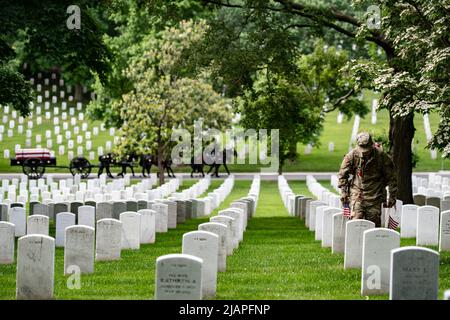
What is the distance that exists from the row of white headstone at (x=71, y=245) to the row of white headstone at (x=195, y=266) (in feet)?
5.77

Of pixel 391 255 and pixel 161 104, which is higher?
pixel 161 104

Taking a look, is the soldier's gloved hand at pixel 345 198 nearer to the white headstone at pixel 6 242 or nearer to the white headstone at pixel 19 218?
the white headstone at pixel 6 242

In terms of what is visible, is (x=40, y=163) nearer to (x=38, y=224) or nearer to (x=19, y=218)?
(x=19, y=218)

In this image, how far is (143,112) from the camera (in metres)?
42.3

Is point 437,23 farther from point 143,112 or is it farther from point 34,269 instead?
point 143,112

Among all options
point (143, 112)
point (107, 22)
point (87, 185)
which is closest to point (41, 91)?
point (107, 22)

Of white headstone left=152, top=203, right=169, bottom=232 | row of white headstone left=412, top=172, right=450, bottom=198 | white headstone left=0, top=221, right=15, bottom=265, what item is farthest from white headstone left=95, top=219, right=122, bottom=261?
row of white headstone left=412, top=172, right=450, bottom=198

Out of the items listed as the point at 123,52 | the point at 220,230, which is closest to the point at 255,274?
the point at 220,230

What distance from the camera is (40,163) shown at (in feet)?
159

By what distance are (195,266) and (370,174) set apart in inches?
243

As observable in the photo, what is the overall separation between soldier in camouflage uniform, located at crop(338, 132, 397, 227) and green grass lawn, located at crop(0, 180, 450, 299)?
0.98m

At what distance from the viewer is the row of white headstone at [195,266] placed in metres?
10.9
